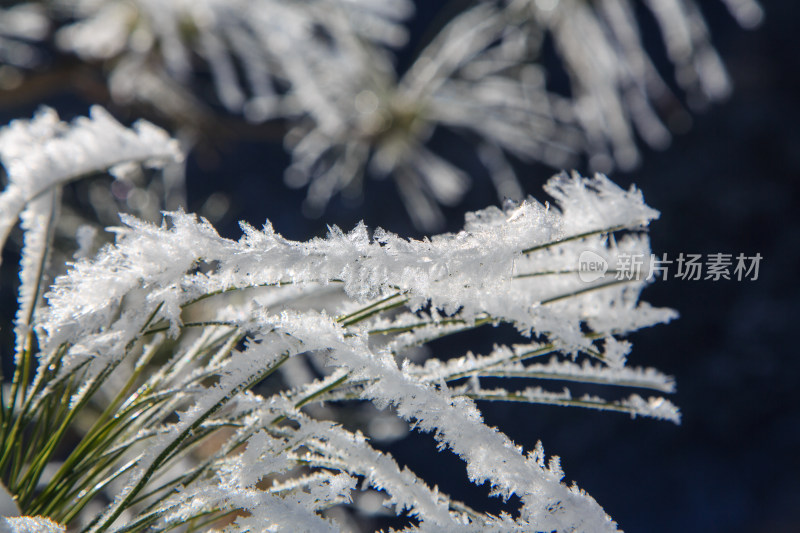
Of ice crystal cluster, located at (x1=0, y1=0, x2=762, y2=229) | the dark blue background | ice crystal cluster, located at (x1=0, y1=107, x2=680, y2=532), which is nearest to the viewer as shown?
ice crystal cluster, located at (x1=0, y1=107, x2=680, y2=532)

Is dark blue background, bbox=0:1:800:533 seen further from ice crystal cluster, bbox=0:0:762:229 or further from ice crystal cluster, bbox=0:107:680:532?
ice crystal cluster, bbox=0:107:680:532

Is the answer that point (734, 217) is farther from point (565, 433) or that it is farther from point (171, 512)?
point (171, 512)

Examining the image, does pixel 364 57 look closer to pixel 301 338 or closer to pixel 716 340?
pixel 301 338

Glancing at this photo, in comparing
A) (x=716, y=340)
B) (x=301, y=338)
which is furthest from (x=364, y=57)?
(x=716, y=340)

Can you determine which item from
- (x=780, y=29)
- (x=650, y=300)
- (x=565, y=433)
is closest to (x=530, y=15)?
(x=650, y=300)

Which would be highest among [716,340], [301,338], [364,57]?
[716,340]

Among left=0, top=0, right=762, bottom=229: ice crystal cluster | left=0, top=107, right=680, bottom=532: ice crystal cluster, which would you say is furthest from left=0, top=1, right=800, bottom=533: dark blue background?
left=0, top=107, right=680, bottom=532: ice crystal cluster

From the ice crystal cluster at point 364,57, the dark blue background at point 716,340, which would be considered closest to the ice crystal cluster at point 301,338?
the ice crystal cluster at point 364,57

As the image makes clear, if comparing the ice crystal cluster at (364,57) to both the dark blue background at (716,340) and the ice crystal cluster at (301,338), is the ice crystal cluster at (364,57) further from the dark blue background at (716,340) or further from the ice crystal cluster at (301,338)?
the dark blue background at (716,340)
